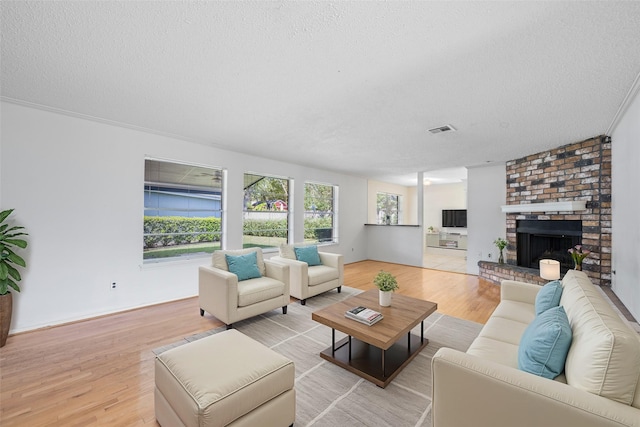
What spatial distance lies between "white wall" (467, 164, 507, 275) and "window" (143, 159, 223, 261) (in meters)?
5.31

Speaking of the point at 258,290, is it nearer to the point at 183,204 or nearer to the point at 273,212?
the point at 183,204

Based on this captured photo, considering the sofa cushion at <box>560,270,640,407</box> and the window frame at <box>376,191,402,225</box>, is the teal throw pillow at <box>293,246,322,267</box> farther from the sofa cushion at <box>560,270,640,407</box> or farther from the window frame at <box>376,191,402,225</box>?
the window frame at <box>376,191,402,225</box>

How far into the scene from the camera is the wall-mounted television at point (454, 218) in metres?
8.88

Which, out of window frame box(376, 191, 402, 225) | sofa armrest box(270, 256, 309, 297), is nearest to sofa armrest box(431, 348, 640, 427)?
sofa armrest box(270, 256, 309, 297)

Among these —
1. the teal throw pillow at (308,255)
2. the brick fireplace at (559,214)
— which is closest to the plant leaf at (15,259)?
the teal throw pillow at (308,255)

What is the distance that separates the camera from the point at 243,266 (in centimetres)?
341

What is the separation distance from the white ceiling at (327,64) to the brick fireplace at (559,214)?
914mm

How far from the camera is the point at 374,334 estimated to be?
2.09 metres

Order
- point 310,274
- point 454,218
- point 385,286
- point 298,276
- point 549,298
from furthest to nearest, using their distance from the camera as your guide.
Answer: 1. point 454,218
2. point 310,274
3. point 298,276
4. point 385,286
5. point 549,298

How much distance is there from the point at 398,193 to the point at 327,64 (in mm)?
8395

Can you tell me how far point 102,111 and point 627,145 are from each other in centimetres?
593

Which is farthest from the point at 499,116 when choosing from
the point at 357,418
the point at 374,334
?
the point at 357,418

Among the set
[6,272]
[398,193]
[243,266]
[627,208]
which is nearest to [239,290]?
[243,266]

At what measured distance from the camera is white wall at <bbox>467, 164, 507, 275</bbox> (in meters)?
5.56
